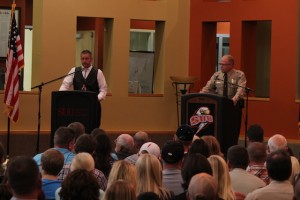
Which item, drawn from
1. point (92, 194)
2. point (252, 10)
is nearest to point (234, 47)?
point (252, 10)

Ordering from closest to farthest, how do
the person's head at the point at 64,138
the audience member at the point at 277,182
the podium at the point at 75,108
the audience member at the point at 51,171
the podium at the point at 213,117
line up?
the audience member at the point at 277,182 → the audience member at the point at 51,171 → the person's head at the point at 64,138 → the podium at the point at 213,117 → the podium at the point at 75,108

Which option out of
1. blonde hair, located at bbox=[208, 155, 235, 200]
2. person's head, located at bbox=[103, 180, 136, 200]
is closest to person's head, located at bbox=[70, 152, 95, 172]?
blonde hair, located at bbox=[208, 155, 235, 200]

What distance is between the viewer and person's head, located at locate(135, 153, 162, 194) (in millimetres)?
5402

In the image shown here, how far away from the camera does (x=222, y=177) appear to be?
5484 millimetres

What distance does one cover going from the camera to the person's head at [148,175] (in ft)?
17.7

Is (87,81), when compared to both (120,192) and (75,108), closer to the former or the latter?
(75,108)

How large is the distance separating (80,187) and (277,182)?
154cm

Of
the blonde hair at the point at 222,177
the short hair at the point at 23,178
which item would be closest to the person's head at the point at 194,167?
the blonde hair at the point at 222,177

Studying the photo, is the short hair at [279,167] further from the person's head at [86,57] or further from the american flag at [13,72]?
the american flag at [13,72]

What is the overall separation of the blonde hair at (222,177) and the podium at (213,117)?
15.3 feet

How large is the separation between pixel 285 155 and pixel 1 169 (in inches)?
82.6

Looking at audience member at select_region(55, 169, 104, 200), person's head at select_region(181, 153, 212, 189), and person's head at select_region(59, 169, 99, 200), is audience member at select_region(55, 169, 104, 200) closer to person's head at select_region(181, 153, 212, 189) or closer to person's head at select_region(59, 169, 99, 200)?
person's head at select_region(59, 169, 99, 200)

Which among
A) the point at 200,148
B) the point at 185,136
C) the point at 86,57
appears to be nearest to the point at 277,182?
the point at 200,148

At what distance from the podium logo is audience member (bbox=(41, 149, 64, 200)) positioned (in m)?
4.90
